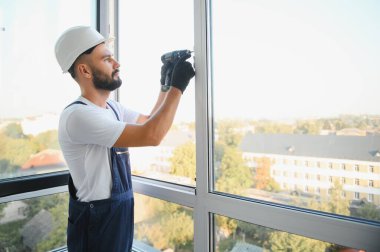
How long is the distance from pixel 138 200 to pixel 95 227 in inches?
19.5

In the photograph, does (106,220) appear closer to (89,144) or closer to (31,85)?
(89,144)

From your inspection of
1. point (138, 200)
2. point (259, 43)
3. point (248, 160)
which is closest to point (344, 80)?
point (259, 43)

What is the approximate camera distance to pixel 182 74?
3.77 feet

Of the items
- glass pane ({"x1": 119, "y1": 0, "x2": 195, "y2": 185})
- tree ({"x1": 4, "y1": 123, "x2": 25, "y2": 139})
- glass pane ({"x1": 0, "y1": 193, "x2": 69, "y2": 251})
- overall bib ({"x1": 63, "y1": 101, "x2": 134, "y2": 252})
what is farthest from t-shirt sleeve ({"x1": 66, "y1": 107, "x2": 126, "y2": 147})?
glass pane ({"x1": 0, "y1": 193, "x2": 69, "y2": 251})

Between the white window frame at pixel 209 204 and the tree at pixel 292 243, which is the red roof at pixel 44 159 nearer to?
the white window frame at pixel 209 204

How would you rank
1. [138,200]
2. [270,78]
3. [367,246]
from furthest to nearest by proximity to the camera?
[138,200]
[270,78]
[367,246]

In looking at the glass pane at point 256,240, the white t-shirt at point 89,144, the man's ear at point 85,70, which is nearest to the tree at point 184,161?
the glass pane at point 256,240

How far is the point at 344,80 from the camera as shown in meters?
0.87

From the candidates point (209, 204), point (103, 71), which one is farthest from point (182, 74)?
point (209, 204)

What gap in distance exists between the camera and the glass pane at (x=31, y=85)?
4.51 ft

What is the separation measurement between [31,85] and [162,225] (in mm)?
1080

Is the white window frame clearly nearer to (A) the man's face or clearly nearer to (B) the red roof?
(B) the red roof

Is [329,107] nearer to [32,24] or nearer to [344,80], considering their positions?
[344,80]

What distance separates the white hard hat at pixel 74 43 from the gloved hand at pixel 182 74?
396 mm
